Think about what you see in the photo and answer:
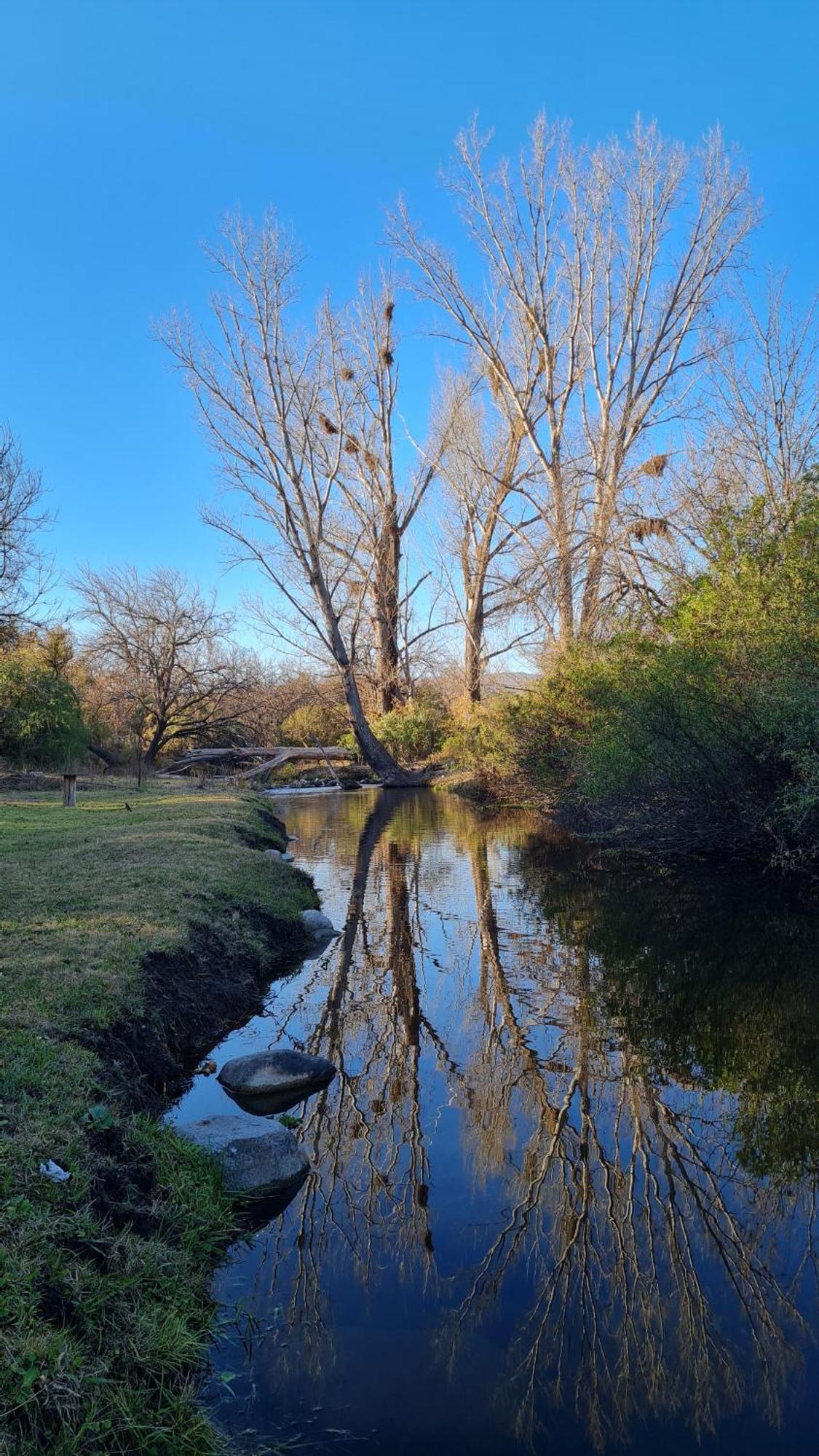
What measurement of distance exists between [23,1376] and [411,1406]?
1.31 m

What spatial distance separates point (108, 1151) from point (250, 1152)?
2.68 feet

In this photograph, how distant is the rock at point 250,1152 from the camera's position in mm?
4008

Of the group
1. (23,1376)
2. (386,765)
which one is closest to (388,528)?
(386,765)

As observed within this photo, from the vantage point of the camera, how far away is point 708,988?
7.12 m

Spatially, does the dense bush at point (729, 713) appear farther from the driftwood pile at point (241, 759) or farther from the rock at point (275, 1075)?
the driftwood pile at point (241, 759)

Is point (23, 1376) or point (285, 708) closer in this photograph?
point (23, 1376)

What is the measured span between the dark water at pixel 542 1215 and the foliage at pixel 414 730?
2491 centimetres

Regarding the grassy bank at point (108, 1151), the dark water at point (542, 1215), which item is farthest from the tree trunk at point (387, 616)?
the dark water at point (542, 1215)

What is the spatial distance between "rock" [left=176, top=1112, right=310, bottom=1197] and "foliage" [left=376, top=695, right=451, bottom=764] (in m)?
28.3

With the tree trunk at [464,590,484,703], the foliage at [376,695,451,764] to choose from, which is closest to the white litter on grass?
the tree trunk at [464,590,484,703]

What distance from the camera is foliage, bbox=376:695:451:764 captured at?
109 ft

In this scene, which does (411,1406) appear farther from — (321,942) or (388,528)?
(388,528)

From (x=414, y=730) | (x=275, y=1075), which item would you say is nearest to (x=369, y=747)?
(x=414, y=730)

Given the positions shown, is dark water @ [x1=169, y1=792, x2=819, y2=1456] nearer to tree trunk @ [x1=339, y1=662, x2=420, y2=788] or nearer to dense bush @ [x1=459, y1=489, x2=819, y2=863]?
dense bush @ [x1=459, y1=489, x2=819, y2=863]
